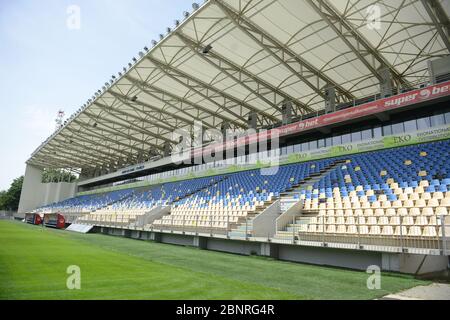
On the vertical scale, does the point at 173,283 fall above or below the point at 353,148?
below

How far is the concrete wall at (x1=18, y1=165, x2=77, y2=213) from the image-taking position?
2265 inches

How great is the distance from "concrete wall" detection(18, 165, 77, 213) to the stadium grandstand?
110ft

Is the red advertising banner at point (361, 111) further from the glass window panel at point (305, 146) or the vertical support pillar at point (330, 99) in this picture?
the glass window panel at point (305, 146)

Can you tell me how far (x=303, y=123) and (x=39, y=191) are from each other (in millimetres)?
57428

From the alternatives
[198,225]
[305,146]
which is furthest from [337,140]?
[198,225]

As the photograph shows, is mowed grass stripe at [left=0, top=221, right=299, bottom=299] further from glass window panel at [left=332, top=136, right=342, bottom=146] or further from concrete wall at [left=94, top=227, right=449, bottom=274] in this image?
glass window panel at [left=332, top=136, right=342, bottom=146]

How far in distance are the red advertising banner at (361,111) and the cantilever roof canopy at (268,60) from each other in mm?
2589

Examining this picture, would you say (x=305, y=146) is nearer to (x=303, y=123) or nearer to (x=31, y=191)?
(x=303, y=123)

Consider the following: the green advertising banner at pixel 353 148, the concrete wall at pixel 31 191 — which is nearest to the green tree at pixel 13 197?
the concrete wall at pixel 31 191

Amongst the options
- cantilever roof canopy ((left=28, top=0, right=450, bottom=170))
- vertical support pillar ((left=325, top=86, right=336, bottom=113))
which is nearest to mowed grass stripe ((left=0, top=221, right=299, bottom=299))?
cantilever roof canopy ((left=28, top=0, right=450, bottom=170))

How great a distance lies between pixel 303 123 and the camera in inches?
833
